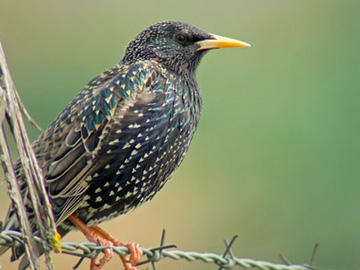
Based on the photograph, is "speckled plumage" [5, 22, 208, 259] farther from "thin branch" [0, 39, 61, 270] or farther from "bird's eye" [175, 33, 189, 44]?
"thin branch" [0, 39, 61, 270]

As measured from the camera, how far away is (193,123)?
4.54m

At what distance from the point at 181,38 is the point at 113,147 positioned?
1.04 metres

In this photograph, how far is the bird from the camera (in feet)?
13.5

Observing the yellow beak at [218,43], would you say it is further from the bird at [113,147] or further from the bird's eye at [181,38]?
the bird at [113,147]

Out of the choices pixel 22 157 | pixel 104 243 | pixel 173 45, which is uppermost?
pixel 173 45

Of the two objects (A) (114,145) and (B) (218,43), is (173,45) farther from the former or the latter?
(A) (114,145)

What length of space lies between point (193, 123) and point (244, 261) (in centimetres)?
126

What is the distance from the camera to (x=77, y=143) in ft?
13.6

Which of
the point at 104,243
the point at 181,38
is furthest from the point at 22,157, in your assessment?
the point at 181,38

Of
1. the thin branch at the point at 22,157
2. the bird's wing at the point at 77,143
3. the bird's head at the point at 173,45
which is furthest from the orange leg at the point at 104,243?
the thin branch at the point at 22,157

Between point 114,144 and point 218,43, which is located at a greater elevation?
point 218,43

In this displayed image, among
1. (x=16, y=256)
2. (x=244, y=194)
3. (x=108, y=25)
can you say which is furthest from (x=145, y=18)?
(x=16, y=256)

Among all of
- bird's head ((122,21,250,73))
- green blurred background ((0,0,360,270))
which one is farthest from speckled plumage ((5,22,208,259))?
green blurred background ((0,0,360,270))

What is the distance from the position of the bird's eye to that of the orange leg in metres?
1.21
